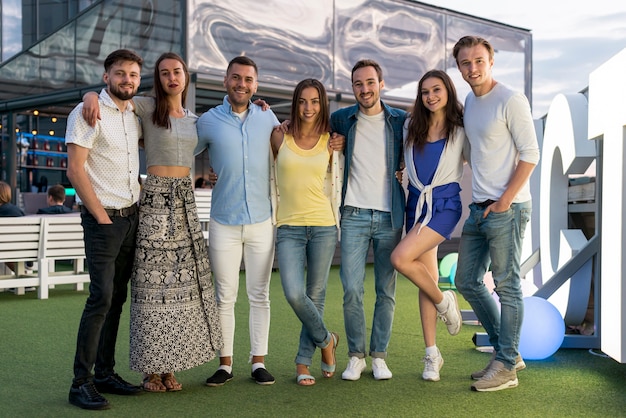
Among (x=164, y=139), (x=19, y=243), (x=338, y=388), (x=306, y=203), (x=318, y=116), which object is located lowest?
(x=338, y=388)

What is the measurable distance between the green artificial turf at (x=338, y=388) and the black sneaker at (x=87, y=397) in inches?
1.4

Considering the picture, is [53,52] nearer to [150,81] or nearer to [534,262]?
[150,81]

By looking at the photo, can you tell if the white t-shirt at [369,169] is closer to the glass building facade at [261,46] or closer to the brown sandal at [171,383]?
the brown sandal at [171,383]

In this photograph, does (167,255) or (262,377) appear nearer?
(167,255)

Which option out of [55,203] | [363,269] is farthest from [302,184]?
[55,203]

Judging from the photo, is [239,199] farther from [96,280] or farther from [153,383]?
[153,383]

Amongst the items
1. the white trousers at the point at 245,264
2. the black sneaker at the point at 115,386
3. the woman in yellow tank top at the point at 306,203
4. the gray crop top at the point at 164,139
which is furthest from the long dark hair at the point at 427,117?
the black sneaker at the point at 115,386

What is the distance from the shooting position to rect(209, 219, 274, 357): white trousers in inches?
147

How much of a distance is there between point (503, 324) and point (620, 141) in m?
1.10

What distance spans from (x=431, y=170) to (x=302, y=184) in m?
0.65

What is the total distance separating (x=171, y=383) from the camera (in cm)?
365

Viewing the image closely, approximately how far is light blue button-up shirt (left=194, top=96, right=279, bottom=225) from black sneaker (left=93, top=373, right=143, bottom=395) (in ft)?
2.98

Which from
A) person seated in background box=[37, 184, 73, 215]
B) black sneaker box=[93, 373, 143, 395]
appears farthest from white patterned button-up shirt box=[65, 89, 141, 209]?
person seated in background box=[37, 184, 73, 215]

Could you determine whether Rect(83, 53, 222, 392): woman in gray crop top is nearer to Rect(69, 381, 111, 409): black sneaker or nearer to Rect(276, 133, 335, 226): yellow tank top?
Rect(69, 381, 111, 409): black sneaker
